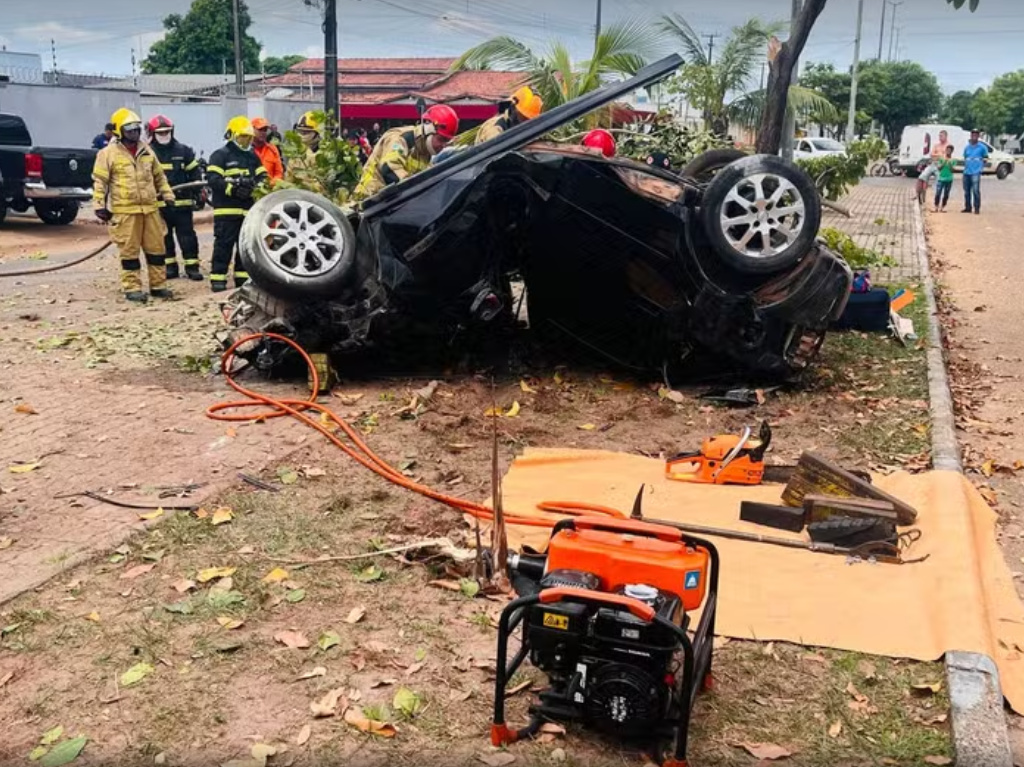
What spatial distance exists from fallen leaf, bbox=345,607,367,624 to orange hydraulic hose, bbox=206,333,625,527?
96 centimetres

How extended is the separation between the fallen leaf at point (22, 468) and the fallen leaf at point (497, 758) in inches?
135

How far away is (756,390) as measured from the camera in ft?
23.2

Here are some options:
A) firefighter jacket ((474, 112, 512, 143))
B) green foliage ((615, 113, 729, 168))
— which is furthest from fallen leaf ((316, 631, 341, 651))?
green foliage ((615, 113, 729, 168))

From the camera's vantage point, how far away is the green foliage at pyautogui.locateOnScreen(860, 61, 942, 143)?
4659cm

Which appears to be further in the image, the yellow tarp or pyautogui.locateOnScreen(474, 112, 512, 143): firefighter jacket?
pyautogui.locateOnScreen(474, 112, 512, 143): firefighter jacket

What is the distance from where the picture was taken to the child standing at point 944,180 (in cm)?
Answer: 2491

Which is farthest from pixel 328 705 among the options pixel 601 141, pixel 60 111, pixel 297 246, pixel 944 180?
pixel 944 180

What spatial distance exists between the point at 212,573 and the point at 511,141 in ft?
11.6

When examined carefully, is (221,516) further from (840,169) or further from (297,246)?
(840,169)

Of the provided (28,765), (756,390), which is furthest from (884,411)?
(28,765)

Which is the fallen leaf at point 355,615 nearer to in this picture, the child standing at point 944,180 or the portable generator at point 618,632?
the portable generator at point 618,632

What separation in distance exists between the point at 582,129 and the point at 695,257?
7915 mm

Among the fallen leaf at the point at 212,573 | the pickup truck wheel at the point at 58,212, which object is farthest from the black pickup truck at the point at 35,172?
the fallen leaf at the point at 212,573

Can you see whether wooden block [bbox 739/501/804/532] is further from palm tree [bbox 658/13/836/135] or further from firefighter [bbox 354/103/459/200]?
palm tree [bbox 658/13/836/135]
